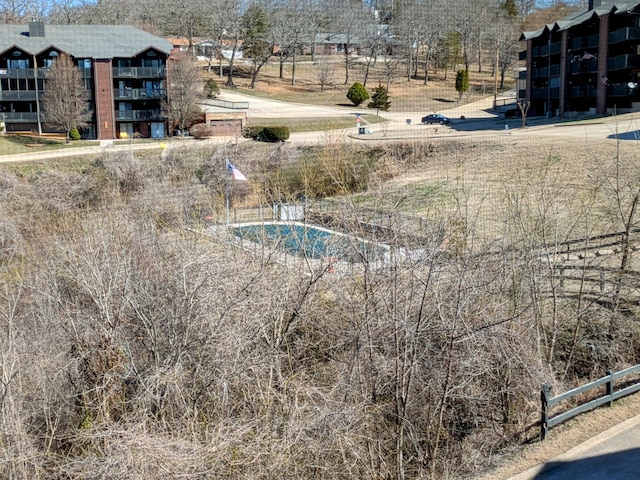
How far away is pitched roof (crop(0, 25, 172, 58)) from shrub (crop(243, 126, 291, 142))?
3.34 meters

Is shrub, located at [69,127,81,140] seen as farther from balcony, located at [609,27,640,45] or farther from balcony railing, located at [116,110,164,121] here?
balcony, located at [609,27,640,45]

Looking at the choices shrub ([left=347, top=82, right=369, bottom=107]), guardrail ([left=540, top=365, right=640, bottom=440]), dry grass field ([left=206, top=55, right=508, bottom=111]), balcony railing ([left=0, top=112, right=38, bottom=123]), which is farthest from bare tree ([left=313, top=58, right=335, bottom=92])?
→ guardrail ([left=540, top=365, right=640, bottom=440])

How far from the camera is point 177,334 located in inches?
159

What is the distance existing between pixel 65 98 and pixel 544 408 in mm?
16493

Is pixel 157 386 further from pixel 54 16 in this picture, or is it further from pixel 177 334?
pixel 54 16

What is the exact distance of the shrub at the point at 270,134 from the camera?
59.1 feet

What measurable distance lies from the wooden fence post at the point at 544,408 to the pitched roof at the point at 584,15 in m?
16.9

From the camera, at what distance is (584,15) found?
2014 centimetres

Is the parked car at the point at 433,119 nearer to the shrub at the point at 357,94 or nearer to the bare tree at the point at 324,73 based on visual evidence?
the shrub at the point at 357,94

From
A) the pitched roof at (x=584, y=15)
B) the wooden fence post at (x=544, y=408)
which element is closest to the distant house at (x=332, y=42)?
the pitched roof at (x=584, y=15)

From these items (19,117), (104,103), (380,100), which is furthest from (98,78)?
(380,100)

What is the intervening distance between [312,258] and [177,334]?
1.49 metres

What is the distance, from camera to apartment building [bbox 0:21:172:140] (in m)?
19.0

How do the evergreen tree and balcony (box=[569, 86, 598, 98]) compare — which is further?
the evergreen tree
